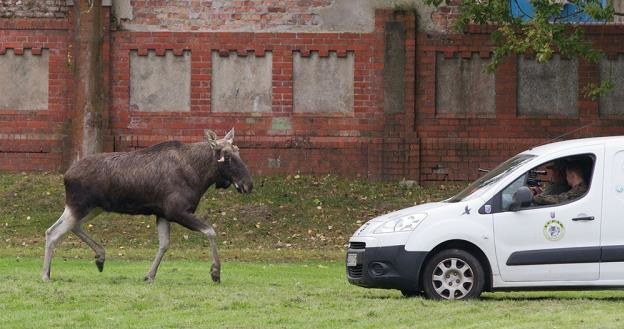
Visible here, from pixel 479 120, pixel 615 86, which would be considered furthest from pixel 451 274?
pixel 615 86

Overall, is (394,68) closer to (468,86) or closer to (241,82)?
(468,86)

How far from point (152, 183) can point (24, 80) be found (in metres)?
12.5

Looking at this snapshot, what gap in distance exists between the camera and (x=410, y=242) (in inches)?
641

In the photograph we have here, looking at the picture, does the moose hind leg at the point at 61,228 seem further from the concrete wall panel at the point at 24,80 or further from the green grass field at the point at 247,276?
the concrete wall panel at the point at 24,80

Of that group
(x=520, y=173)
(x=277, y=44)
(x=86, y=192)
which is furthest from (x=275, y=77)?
(x=520, y=173)

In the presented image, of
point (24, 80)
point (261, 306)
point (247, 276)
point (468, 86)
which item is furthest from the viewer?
point (24, 80)

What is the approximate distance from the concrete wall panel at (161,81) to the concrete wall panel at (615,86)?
796 centimetres

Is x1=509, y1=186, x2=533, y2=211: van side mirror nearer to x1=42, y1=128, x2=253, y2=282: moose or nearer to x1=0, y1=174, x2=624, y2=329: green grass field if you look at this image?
x1=0, y1=174, x2=624, y2=329: green grass field

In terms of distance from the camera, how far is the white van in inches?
640

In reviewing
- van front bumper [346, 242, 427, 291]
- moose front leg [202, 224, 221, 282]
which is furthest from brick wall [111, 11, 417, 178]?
van front bumper [346, 242, 427, 291]

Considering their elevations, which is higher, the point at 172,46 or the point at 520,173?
the point at 172,46

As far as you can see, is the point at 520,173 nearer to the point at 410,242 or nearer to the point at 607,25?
the point at 410,242

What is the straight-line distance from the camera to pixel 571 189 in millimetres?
16688

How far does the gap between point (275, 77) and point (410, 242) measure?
14.5 m
